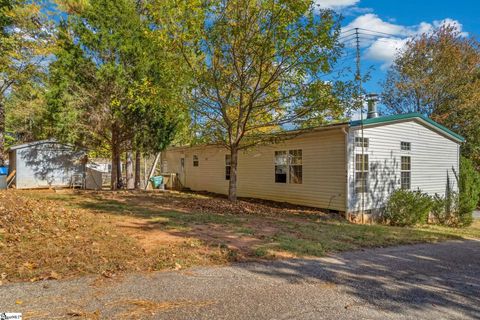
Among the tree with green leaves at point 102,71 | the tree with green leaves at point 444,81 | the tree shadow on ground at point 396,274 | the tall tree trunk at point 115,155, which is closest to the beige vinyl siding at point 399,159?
the tree shadow on ground at point 396,274

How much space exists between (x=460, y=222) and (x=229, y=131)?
10473mm

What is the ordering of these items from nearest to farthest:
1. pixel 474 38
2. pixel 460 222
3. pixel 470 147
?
pixel 460 222 → pixel 470 147 → pixel 474 38

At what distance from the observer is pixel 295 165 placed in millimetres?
12461

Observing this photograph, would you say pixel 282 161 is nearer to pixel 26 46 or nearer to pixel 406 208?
pixel 406 208

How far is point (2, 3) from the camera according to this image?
25.3 ft

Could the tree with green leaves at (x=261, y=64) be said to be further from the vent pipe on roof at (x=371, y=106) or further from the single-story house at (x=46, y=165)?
the single-story house at (x=46, y=165)

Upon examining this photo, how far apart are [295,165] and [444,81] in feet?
50.5

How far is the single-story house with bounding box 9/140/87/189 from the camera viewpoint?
52.9 feet

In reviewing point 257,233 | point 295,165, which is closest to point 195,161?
point 295,165

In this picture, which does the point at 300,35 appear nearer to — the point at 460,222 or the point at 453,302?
the point at 453,302

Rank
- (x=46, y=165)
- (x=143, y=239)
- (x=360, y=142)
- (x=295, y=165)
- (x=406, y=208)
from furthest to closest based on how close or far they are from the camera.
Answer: (x=46, y=165), (x=295, y=165), (x=406, y=208), (x=360, y=142), (x=143, y=239)

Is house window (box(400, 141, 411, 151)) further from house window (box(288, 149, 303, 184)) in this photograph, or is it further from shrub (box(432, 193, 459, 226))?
house window (box(288, 149, 303, 184))

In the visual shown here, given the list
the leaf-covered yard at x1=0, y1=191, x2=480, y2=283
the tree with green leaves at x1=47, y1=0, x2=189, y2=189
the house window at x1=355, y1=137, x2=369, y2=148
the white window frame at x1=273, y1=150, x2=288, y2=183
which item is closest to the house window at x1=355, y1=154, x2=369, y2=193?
the house window at x1=355, y1=137, x2=369, y2=148

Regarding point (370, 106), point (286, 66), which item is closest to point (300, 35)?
point (286, 66)
